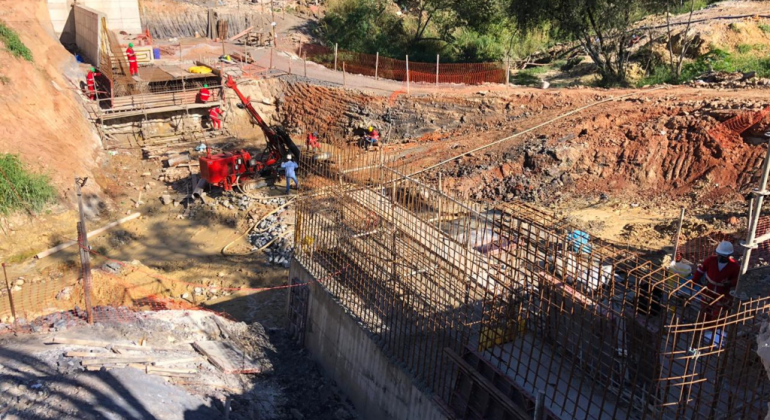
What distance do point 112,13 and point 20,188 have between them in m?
14.3

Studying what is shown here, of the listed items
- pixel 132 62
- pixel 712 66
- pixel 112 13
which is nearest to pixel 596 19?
pixel 712 66

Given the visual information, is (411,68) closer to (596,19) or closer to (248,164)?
(596,19)

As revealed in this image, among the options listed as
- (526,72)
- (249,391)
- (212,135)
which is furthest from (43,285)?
(526,72)

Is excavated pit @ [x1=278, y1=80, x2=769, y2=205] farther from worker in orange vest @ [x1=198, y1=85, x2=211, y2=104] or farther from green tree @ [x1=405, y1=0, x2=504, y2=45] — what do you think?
green tree @ [x1=405, y1=0, x2=504, y2=45]

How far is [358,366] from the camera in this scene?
35.0 feet

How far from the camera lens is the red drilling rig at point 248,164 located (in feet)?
62.3

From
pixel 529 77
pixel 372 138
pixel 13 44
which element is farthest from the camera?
pixel 529 77

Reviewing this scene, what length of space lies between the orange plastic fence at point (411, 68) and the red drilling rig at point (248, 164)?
7.34 m

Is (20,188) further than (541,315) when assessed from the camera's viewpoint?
Yes

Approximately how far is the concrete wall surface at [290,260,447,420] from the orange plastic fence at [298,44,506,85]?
52.8 ft

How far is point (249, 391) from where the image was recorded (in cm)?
1061

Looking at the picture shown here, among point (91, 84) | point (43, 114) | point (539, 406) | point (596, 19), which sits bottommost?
point (539, 406)

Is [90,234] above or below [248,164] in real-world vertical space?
below

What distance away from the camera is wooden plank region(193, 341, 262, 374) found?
1080 centimetres
